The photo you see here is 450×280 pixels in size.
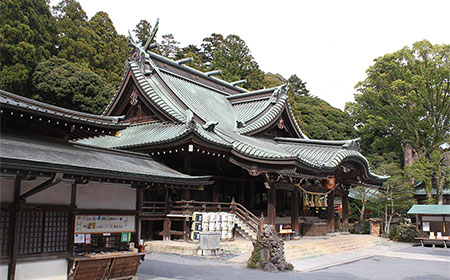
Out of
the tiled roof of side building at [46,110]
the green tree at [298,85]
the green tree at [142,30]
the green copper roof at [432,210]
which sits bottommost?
the green copper roof at [432,210]

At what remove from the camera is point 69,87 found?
3806 cm

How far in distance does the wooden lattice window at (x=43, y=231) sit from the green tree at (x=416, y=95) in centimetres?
3075

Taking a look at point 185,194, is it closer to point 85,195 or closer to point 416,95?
point 85,195

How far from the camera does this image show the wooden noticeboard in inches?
441

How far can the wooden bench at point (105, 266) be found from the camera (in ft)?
35.1

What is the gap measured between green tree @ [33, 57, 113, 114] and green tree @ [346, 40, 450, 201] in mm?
25638

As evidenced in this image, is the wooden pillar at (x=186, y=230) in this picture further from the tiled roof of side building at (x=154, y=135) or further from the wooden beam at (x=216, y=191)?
the tiled roof of side building at (x=154, y=135)

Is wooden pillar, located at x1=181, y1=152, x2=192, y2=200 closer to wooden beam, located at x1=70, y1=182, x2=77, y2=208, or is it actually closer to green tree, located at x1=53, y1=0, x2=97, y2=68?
wooden beam, located at x1=70, y1=182, x2=77, y2=208

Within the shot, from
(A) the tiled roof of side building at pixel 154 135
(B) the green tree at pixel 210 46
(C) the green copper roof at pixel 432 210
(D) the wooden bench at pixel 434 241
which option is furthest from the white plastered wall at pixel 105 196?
(B) the green tree at pixel 210 46

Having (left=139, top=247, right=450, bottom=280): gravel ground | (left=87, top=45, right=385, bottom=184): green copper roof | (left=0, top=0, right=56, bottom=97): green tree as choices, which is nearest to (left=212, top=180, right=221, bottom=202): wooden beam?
(left=87, top=45, right=385, bottom=184): green copper roof

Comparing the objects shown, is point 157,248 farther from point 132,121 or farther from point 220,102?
point 220,102

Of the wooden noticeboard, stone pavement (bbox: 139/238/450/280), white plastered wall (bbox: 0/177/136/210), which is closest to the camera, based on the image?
white plastered wall (bbox: 0/177/136/210)

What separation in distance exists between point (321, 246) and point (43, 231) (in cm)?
1378

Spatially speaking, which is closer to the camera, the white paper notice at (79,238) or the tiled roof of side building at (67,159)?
the tiled roof of side building at (67,159)
